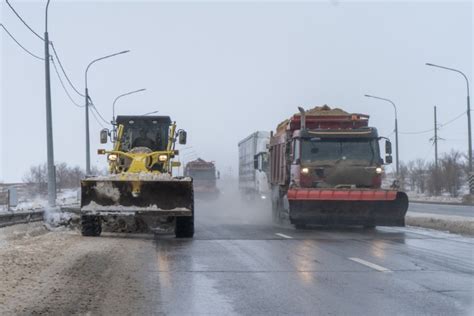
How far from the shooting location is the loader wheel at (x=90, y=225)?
15.8 meters

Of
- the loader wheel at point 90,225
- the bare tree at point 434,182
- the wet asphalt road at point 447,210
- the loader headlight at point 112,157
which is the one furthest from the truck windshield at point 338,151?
the bare tree at point 434,182

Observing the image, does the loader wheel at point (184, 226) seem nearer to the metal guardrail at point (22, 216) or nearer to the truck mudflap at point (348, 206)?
the truck mudflap at point (348, 206)

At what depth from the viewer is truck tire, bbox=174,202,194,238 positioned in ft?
51.8

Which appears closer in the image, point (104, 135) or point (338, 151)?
point (104, 135)

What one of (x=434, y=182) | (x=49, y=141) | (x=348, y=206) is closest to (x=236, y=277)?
(x=348, y=206)

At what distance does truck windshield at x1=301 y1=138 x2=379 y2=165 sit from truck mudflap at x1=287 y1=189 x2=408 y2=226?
4.19 ft

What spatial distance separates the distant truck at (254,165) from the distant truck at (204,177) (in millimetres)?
9824

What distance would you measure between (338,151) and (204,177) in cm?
3369

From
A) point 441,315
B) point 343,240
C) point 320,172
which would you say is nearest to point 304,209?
point 320,172

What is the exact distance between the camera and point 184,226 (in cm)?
1585

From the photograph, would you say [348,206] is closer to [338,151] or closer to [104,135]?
[338,151]

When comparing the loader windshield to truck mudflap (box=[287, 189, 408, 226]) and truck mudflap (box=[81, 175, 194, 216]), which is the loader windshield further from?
truck mudflap (box=[287, 189, 408, 226])

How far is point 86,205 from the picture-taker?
15297 millimetres

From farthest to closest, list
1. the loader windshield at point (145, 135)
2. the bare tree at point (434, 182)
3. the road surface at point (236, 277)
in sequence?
the bare tree at point (434, 182)
the loader windshield at point (145, 135)
the road surface at point (236, 277)
